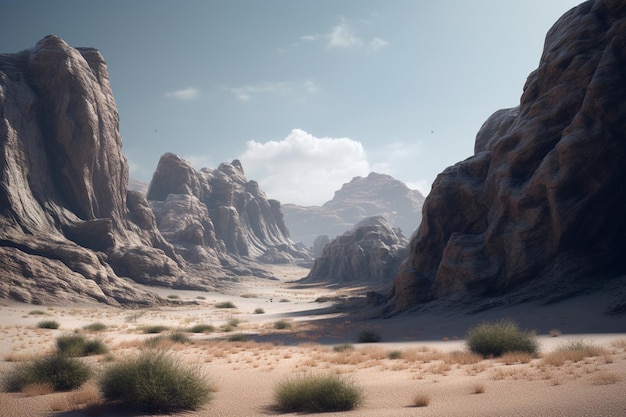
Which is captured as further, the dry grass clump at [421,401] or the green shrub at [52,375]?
the green shrub at [52,375]

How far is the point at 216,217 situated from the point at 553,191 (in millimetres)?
120725

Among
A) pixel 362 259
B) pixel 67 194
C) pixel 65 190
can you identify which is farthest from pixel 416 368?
pixel 362 259

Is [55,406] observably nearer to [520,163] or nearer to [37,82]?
[520,163]

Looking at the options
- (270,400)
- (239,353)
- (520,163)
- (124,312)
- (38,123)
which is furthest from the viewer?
(38,123)

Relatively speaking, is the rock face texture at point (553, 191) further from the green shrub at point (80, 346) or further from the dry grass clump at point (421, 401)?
the green shrub at point (80, 346)

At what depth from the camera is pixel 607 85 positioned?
2361cm

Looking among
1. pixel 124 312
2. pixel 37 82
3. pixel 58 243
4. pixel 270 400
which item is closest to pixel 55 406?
pixel 270 400

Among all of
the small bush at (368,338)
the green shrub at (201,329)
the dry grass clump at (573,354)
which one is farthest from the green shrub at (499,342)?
the green shrub at (201,329)

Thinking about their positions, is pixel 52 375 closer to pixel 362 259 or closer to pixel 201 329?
pixel 201 329

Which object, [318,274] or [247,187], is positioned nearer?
[318,274]

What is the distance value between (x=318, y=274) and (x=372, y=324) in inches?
3266

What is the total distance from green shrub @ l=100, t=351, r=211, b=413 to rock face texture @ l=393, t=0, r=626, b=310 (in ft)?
73.9

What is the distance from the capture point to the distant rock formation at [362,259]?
8305 cm

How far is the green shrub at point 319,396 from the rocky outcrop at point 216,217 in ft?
268
